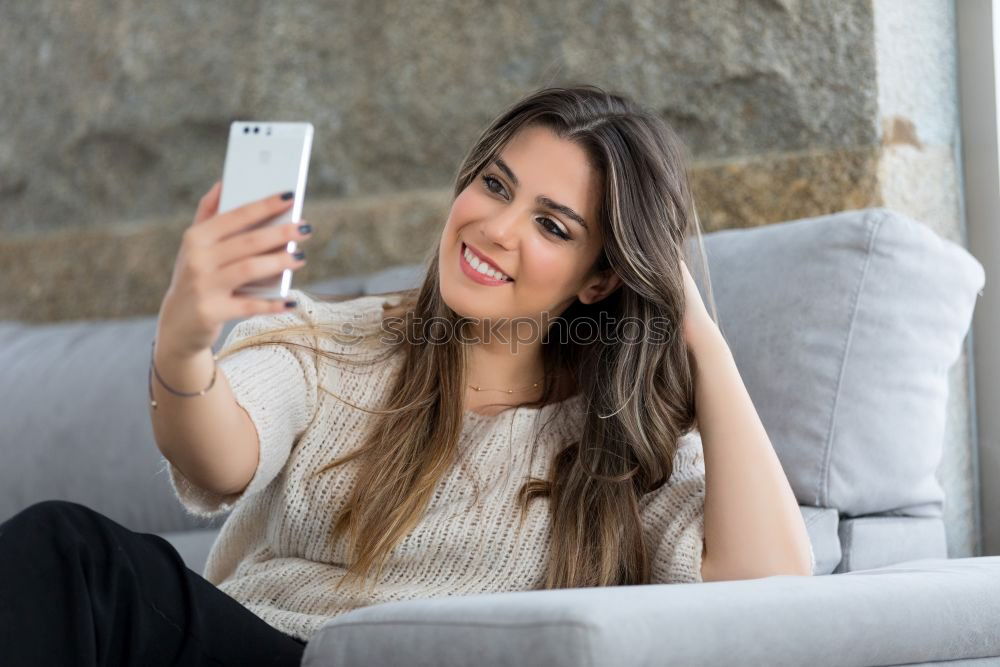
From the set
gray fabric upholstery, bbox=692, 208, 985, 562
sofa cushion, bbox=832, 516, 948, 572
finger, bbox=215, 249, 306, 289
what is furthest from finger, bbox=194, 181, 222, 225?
sofa cushion, bbox=832, 516, 948, 572

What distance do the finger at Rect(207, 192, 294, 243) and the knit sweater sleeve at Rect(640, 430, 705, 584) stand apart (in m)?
0.65

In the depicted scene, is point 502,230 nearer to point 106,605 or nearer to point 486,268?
point 486,268

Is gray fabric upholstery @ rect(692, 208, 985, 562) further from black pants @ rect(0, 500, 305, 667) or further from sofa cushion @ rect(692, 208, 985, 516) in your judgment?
black pants @ rect(0, 500, 305, 667)

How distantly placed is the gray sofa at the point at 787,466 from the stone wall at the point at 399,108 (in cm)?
28

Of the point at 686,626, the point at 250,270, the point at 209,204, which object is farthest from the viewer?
the point at 209,204

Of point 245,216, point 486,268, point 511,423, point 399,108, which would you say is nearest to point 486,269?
point 486,268

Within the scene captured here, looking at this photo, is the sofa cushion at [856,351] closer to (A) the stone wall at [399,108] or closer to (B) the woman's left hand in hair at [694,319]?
(B) the woman's left hand in hair at [694,319]

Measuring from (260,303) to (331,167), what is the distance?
1.48m

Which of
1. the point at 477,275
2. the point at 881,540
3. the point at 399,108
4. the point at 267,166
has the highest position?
the point at 399,108

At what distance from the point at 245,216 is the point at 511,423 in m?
0.60

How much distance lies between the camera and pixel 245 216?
0.92 m

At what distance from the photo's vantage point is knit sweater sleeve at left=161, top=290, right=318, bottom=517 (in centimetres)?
117

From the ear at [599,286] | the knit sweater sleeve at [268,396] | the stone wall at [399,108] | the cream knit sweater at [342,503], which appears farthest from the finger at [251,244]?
the stone wall at [399,108]

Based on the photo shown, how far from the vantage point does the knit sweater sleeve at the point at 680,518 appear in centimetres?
126
